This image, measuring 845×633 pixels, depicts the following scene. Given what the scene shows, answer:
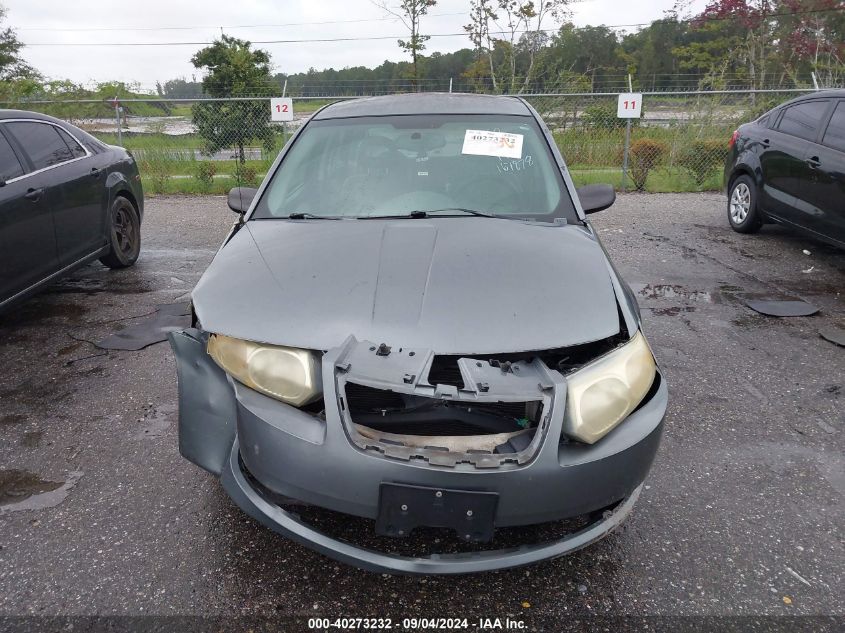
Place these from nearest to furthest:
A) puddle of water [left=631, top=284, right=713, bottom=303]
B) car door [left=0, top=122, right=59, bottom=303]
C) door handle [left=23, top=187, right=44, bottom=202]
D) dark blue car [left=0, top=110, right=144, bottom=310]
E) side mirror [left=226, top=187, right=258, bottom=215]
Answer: side mirror [left=226, top=187, right=258, bottom=215]
car door [left=0, top=122, right=59, bottom=303]
dark blue car [left=0, top=110, right=144, bottom=310]
door handle [left=23, top=187, right=44, bottom=202]
puddle of water [left=631, top=284, right=713, bottom=303]

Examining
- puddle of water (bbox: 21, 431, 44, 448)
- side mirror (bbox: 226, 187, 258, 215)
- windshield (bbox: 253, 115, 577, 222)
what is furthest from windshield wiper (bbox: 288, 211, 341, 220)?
puddle of water (bbox: 21, 431, 44, 448)

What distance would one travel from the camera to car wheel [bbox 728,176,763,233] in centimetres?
725

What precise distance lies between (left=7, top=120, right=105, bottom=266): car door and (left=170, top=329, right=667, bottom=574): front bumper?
3585 millimetres

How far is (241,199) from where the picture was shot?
11.0 ft

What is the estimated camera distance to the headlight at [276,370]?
195cm

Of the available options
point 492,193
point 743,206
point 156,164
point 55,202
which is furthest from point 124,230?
point 743,206

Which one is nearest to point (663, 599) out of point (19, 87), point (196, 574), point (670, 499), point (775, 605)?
point (775, 605)

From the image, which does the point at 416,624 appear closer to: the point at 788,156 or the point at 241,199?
the point at 241,199

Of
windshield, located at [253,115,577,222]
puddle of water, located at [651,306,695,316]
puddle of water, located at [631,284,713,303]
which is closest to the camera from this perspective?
windshield, located at [253,115,577,222]

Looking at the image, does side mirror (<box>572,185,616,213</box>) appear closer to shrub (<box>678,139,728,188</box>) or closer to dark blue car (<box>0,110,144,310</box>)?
dark blue car (<box>0,110,144,310</box>)

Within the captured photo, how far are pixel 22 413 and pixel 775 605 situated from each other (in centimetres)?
359

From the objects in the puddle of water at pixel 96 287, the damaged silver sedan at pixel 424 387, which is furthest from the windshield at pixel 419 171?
the puddle of water at pixel 96 287

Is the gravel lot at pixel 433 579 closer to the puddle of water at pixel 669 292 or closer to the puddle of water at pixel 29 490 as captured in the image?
the puddle of water at pixel 29 490

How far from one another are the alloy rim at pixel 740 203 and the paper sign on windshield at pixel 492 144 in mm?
5179
